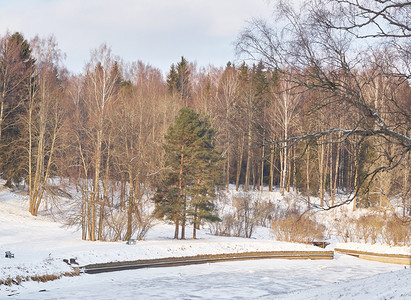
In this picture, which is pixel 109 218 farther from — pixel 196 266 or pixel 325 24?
pixel 325 24

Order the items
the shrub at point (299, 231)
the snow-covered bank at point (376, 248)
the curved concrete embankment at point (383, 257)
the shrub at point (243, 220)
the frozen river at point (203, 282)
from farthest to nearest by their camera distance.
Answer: the shrub at point (243, 220), the shrub at point (299, 231), the snow-covered bank at point (376, 248), the curved concrete embankment at point (383, 257), the frozen river at point (203, 282)

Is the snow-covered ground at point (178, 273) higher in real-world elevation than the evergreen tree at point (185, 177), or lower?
lower

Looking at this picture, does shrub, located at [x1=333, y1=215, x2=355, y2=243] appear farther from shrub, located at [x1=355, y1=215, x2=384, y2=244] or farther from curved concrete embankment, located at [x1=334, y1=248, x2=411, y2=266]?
curved concrete embankment, located at [x1=334, y1=248, x2=411, y2=266]

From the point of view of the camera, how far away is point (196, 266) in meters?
17.4

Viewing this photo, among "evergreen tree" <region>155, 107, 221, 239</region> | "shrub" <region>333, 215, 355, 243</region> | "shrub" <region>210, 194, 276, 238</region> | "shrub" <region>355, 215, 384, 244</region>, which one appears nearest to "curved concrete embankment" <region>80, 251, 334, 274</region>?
"evergreen tree" <region>155, 107, 221, 239</region>

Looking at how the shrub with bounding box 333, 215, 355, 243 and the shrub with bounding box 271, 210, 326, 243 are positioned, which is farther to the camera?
the shrub with bounding box 333, 215, 355, 243

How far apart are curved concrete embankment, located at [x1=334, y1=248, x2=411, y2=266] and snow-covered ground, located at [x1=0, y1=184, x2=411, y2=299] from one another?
1.53 feet

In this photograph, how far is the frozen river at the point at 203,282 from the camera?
461 inches

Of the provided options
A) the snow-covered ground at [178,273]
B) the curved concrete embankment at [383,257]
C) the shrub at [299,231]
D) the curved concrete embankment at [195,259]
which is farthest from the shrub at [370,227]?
the curved concrete embankment at [195,259]

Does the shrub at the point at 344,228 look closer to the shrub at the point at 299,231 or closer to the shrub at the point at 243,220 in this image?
the shrub at the point at 299,231

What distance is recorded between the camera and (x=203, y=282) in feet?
46.2

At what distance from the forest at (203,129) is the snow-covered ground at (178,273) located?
189 centimetres

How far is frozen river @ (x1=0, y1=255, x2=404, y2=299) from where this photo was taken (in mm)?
11718

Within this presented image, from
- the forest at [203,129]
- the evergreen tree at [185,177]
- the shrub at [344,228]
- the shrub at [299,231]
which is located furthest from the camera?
the shrub at [344,228]
